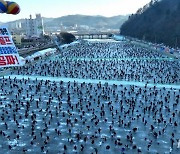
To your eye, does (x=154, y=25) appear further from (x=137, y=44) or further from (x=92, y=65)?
(x=92, y=65)

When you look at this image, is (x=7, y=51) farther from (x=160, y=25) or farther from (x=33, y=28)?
(x=33, y=28)

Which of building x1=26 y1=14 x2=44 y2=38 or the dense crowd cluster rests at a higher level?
building x1=26 y1=14 x2=44 y2=38

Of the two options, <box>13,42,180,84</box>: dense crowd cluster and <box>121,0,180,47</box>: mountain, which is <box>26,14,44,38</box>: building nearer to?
<box>121,0,180,47</box>: mountain

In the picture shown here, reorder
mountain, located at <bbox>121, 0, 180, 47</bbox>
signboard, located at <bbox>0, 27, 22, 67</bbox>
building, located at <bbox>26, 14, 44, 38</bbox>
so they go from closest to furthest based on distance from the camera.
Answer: signboard, located at <bbox>0, 27, 22, 67</bbox> → mountain, located at <bbox>121, 0, 180, 47</bbox> → building, located at <bbox>26, 14, 44, 38</bbox>

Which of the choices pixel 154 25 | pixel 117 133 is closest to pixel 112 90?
pixel 117 133

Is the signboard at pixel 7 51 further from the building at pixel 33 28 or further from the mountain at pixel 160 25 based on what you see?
the building at pixel 33 28

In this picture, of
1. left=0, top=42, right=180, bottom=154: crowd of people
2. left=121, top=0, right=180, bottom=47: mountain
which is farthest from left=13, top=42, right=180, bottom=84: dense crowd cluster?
left=121, top=0, right=180, bottom=47: mountain

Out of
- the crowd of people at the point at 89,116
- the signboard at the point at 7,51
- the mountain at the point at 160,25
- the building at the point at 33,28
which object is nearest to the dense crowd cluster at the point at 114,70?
the crowd of people at the point at 89,116
